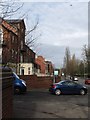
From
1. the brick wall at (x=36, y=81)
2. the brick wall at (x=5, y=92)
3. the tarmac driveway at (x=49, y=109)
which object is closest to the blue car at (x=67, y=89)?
the brick wall at (x=36, y=81)

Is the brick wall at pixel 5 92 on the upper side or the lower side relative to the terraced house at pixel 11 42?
lower

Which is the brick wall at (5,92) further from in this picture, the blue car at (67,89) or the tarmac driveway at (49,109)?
the blue car at (67,89)

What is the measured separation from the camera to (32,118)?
12.8m

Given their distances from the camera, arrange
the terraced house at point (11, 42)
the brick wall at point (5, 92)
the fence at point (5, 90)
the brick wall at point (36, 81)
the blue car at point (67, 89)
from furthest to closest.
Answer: the brick wall at point (36, 81) < the blue car at point (67, 89) < the terraced house at point (11, 42) < the brick wall at point (5, 92) < the fence at point (5, 90)

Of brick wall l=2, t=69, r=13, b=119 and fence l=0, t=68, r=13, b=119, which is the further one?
brick wall l=2, t=69, r=13, b=119

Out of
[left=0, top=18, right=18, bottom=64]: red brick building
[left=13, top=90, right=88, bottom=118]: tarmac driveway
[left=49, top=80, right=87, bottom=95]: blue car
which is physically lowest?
[left=13, top=90, right=88, bottom=118]: tarmac driveway

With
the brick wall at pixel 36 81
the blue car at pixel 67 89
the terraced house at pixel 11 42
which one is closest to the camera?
the terraced house at pixel 11 42

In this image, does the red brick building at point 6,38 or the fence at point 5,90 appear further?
the red brick building at point 6,38

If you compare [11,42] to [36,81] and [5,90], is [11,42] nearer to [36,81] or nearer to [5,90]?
[36,81]

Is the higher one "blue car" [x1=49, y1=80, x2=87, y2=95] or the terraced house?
the terraced house

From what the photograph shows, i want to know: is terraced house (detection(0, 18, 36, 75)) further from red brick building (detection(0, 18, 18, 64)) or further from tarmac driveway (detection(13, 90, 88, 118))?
tarmac driveway (detection(13, 90, 88, 118))

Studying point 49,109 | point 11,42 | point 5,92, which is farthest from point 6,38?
point 11,42

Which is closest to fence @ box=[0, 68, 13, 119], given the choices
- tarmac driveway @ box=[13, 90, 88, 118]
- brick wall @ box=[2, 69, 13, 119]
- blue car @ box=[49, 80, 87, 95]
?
brick wall @ box=[2, 69, 13, 119]

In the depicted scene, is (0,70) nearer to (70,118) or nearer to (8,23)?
(8,23)
